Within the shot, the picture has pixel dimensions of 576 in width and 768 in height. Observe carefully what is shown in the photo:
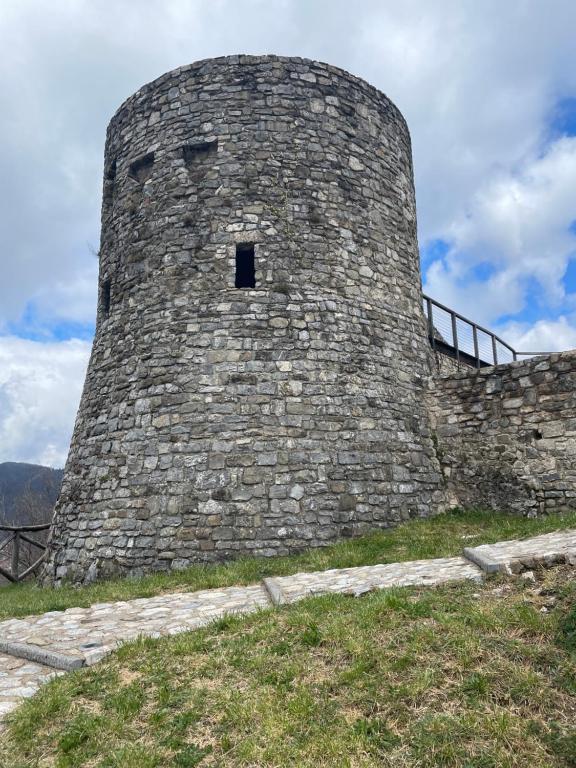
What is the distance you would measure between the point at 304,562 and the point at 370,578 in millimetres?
1666

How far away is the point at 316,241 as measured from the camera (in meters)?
9.84

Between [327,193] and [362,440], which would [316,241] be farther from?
[362,440]

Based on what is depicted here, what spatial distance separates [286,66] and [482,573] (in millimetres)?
8859

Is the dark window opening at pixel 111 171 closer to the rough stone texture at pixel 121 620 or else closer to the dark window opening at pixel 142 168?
the dark window opening at pixel 142 168

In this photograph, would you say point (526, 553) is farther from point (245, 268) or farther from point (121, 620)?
Answer: point (245, 268)

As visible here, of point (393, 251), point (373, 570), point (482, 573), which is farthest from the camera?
point (393, 251)

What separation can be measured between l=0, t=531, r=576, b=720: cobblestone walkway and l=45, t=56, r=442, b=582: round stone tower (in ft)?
5.18

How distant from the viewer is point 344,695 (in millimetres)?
3770

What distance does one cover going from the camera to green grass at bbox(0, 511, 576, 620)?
7148 mm

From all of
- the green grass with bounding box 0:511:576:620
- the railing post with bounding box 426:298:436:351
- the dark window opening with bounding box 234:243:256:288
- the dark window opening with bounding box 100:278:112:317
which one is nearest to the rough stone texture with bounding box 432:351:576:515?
the green grass with bounding box 0:511:576:620

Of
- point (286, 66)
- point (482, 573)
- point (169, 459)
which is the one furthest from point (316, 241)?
point (482, 573)

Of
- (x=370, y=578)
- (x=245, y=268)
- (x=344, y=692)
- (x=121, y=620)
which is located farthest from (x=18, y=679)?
(x=245, y=268)

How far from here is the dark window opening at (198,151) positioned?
33.1 feet

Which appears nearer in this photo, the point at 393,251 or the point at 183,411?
the point at 183,411
